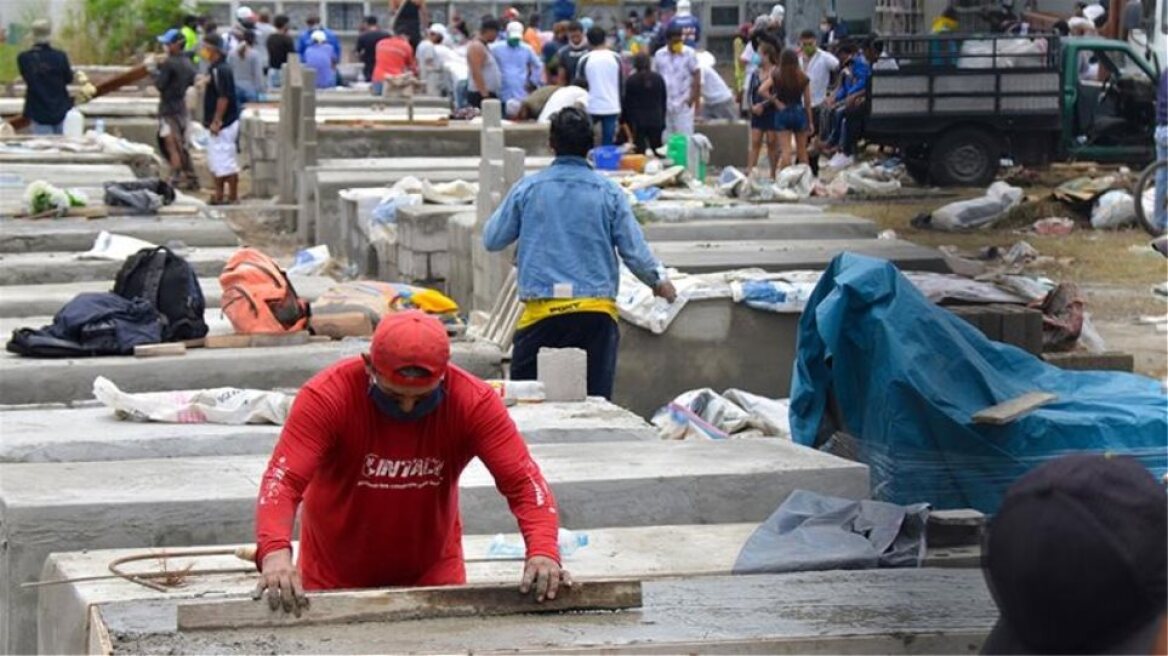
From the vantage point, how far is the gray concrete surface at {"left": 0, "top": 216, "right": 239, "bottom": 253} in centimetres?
1568

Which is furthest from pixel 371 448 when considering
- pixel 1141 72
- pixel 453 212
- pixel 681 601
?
pixel 1141 72

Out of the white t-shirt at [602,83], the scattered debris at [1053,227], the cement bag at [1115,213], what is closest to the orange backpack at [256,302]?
the scattered debris at [1053,227]

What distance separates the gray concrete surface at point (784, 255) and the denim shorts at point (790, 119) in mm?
1016

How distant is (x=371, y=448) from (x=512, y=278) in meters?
7.10

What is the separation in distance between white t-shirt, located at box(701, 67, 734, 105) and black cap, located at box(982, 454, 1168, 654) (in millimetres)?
21457

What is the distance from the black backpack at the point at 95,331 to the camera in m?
10.8

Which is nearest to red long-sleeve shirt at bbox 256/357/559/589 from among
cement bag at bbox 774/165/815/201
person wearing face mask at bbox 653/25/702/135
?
cement bag at bbox 774/165/815/201

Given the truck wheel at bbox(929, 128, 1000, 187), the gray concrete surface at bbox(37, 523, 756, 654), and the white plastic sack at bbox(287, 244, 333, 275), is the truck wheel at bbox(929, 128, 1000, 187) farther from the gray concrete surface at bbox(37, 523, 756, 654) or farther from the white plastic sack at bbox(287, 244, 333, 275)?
the gray concrete surface at bbox(37, 523, 756, 654)

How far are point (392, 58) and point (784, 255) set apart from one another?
17022 millimetres

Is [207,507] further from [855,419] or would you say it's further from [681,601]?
[855,419]

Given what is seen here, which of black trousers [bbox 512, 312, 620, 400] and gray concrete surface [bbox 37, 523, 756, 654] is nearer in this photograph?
gray concrete surface [bbox 37, 523, 756, 654]

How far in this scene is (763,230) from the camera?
52.6 feet

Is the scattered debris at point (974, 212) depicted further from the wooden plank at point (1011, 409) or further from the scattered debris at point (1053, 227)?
the wooden plank at point (1011, 409)

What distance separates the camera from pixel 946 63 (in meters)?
11.9
